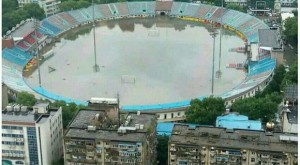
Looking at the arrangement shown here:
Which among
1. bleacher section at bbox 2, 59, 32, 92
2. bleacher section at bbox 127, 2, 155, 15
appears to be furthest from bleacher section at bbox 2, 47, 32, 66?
bleacher section at bbox 127, 2, 155, 15

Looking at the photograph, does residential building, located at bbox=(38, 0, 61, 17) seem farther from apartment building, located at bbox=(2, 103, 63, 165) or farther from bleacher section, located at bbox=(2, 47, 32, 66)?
apartment building, located at bbox=(2, 103, 63, 165)

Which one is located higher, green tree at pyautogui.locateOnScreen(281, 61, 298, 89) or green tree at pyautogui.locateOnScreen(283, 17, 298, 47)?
green tree at pyautogui.locateOnScreen(283, 17, 298, 47)

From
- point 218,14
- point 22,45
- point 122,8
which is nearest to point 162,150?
point 22,45

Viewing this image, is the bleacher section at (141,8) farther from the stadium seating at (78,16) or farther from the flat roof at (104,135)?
the flat roof at (104,135)

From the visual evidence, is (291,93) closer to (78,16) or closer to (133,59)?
(133,59)

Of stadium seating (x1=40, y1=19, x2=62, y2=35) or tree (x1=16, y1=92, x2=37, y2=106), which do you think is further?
stadium seating (x1=40, y1=19, x2=62, y2=35)

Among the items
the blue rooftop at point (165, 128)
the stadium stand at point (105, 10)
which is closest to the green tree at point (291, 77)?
the blue rooftop at point (165, 128)

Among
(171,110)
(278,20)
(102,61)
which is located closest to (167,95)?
(171,110)
